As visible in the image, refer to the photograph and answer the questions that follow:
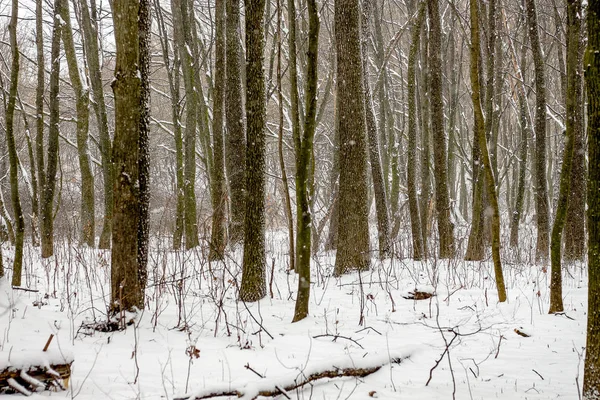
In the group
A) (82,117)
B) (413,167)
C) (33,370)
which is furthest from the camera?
(82,117)

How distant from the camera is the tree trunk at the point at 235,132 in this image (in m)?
8.27

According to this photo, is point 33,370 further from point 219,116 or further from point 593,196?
point 219,116

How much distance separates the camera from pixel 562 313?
4473 mm

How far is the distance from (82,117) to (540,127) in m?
9.80

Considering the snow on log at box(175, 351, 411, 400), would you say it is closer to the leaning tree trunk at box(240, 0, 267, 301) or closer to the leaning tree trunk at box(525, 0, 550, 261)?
the leaning tree trunk at box(240, 0, 267, 301)

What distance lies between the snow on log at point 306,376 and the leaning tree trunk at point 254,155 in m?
2.04

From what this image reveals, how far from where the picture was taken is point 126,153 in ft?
13.4

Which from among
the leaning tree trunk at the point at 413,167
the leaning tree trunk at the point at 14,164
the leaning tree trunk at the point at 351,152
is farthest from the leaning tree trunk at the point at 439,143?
the leaning tree trunk at the point at 14,164

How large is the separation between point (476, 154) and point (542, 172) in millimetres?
1439

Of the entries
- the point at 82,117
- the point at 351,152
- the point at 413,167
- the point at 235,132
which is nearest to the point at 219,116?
the point at 235,132

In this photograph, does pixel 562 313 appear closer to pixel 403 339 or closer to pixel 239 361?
pixel 403 339

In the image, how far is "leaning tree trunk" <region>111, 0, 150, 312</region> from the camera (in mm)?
4055

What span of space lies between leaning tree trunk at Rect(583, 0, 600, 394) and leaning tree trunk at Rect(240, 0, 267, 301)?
3.31 m

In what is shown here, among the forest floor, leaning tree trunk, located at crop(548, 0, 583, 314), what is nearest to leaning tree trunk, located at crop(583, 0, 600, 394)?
the forest floor
